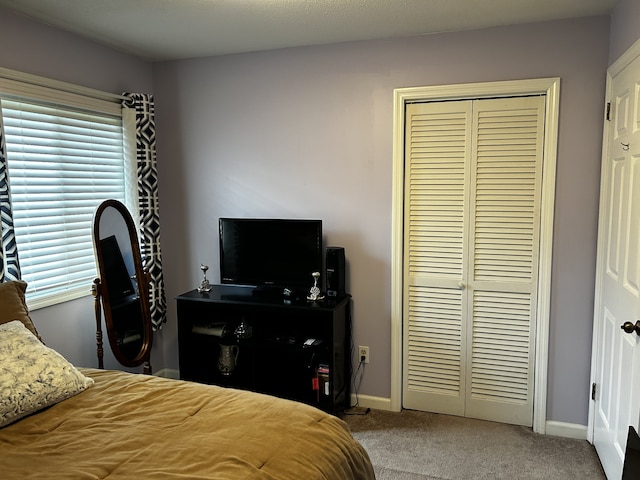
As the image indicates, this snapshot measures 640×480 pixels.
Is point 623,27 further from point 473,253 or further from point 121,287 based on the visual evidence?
point 121,287

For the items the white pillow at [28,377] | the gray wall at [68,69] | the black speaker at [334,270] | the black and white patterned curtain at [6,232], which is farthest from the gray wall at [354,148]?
the white pillow at [28,377]

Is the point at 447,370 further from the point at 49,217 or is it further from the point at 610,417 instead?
the point at 49,217

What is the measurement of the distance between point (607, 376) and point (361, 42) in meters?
2.41

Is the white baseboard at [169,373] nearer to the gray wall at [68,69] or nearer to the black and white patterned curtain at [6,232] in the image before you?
the gray wall at [68,69]

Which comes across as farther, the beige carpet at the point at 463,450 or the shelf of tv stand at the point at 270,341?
the shelf of tv stand at the point at 270,341

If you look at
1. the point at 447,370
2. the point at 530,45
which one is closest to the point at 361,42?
the point at 530,45

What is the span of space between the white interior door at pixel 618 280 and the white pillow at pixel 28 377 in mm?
2358

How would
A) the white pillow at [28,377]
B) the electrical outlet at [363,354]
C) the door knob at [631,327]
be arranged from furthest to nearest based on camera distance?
the electrical outlet at [363,354] < the door knob at [631,327] < the white pillow at [28,377]

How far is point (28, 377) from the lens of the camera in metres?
1.85

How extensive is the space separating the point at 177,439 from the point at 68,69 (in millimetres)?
2438

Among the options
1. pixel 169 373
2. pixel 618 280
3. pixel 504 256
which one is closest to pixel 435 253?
pixel 504 256

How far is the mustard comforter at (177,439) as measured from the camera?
1489 mm

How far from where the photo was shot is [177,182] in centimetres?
372

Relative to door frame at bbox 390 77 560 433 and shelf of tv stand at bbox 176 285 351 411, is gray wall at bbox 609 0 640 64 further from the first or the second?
shelf of tv stand at bbox 176 285 351 411
